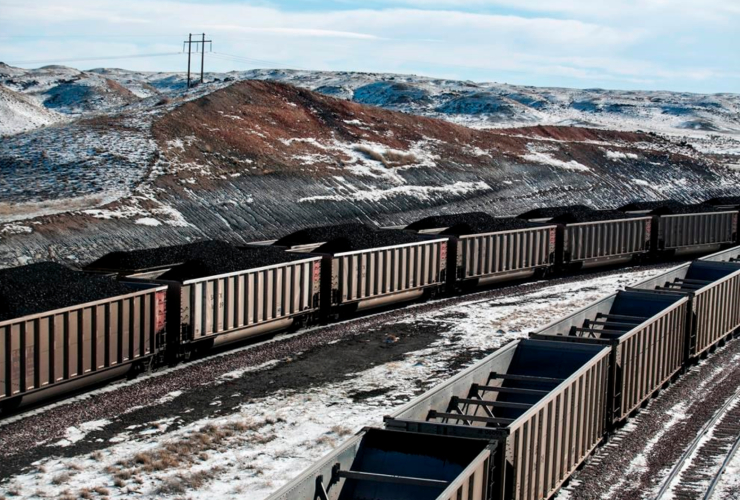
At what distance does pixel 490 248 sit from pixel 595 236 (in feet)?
26.2

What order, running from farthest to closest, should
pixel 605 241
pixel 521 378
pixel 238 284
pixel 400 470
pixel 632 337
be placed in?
1. pixel 605 241
2. pixel 238 284
3. pixel 632 337
4. pixel 521 378
5. pixel 400 470

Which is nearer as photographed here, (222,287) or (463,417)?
(463,417)

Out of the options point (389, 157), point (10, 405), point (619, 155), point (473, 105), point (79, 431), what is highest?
point (473, 105)

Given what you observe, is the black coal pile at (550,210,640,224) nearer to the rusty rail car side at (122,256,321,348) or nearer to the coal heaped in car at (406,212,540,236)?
the coal heaped in car at (406,212,540,236)

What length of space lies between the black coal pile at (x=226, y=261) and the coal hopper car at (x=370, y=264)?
1.44 metres

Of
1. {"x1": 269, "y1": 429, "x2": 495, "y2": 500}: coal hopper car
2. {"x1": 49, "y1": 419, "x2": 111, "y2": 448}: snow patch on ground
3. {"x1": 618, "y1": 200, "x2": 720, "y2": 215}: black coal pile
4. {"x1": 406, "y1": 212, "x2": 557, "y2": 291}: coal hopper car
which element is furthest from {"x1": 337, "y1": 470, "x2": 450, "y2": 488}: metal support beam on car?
{"x1": 618, "y1": 200, "x2": 720, "y2": 215}: black coal pile

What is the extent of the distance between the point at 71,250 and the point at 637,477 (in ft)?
96.0

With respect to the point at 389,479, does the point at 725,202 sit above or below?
above

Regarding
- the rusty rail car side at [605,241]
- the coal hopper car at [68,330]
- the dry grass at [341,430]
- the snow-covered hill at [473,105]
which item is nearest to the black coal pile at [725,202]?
the rusty rail car side at [605,241]

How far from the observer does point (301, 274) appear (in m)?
27.1

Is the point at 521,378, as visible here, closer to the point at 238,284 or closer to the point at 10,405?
the point at 10,405

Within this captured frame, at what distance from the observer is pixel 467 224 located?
119 ft

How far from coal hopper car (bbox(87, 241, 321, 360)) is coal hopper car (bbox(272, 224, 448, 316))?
2.62ft

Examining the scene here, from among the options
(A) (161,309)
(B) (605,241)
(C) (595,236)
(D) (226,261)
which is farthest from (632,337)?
(B) (605,241)
